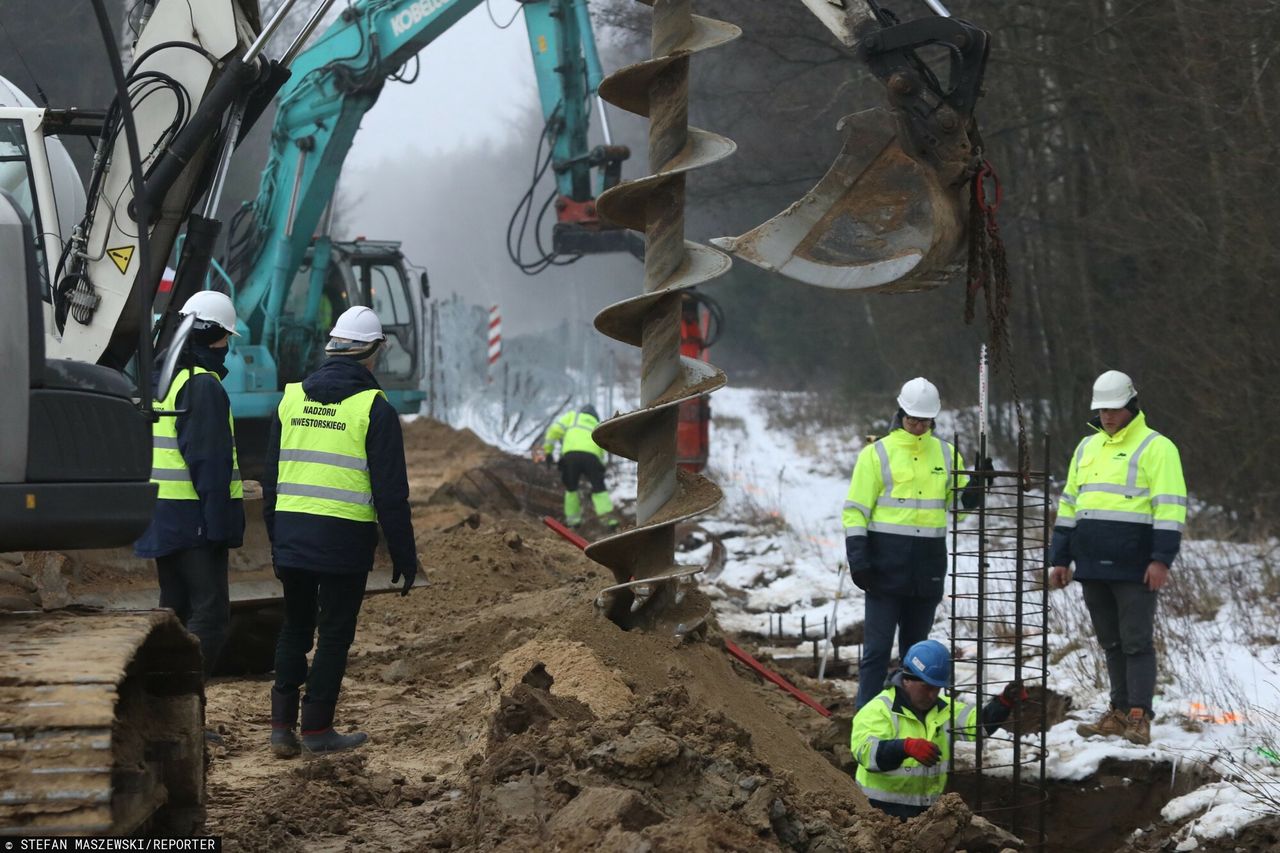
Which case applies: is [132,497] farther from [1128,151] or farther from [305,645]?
[1128,151]

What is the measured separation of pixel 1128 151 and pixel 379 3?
6.76 metres

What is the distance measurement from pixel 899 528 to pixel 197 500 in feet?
11.1

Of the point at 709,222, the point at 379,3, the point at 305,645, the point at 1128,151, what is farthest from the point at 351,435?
the point at 709,222

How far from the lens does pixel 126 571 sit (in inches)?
311

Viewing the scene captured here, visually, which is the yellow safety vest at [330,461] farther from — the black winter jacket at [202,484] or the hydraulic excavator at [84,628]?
the hydraulic excavator at [84,628]

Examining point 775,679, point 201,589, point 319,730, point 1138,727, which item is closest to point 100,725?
point 319,730

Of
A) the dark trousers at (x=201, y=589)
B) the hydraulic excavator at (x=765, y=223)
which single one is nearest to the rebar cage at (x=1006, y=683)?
the hydraulic excavator at (x=765, y=223)

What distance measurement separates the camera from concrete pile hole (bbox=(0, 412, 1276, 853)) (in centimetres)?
444

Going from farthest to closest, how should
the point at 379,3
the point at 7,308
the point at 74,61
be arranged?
the point at 74,61
the point at 379,3
the point at 7,308

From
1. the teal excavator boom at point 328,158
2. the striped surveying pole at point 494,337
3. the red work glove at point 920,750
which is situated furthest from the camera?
the striped surveying pole at point 494,337

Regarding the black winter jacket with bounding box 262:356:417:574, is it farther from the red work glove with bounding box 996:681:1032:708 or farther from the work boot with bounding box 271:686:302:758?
the red work glove with bounding box 996:681:1032:708

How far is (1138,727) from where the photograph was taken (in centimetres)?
746

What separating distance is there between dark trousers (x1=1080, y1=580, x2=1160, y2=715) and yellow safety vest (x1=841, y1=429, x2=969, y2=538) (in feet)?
3.03

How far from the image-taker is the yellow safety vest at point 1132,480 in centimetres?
755
